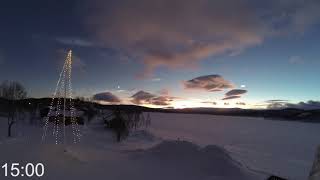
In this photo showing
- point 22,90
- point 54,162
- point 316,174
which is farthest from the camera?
point 22,90

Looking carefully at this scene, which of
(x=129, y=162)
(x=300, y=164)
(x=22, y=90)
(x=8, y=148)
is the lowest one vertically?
(x=300, y=164)

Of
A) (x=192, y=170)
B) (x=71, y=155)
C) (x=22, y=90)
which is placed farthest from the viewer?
(x=22, y=90)

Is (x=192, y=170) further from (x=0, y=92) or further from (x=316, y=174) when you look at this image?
(x=0, y=92)

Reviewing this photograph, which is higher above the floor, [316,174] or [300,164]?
[316,174]

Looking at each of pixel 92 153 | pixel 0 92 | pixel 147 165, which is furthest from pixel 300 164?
pixel 0 92

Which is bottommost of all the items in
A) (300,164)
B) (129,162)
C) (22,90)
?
(300,164)

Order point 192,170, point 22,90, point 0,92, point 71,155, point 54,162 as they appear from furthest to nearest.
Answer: point 0,92, point 22,90, point 192,170, point 71,155, point 54,162

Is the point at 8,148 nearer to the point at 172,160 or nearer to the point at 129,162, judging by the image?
the point at 129,162

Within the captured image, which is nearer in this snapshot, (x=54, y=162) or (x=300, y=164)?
(x=54, y=162)

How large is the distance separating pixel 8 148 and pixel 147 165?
10619 mm

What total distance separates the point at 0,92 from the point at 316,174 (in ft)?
355

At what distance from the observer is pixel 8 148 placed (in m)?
20.7

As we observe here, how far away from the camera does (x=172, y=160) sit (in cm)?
2684

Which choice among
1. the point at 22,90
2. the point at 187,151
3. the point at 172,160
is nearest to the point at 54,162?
the point at 172,160
